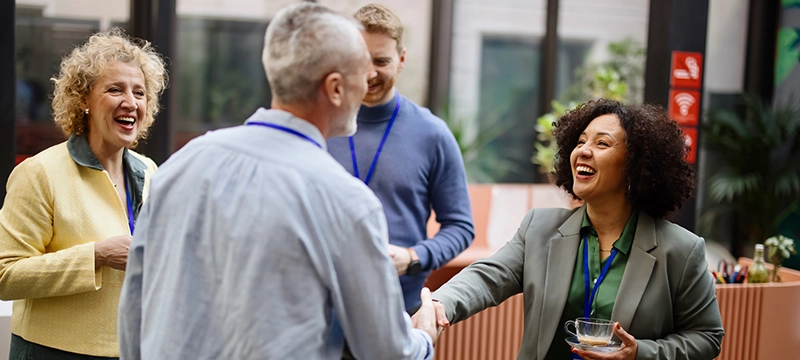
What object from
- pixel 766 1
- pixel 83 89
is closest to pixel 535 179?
pixel 766 1

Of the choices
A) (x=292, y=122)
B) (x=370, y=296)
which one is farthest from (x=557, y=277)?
(x=292, y=122)

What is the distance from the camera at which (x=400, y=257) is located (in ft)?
7.78

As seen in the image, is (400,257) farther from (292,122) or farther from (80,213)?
(292,122)

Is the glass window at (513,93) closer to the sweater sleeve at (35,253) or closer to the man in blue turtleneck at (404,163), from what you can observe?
the man in blue turtleneck at (404,163)

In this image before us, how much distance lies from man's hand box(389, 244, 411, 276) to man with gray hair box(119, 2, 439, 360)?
0.90 m

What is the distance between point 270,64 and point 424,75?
6.60m

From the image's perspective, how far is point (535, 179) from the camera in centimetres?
822

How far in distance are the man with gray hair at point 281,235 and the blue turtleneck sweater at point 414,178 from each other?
3.52 ft

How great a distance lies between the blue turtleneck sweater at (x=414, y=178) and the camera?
2529 mm

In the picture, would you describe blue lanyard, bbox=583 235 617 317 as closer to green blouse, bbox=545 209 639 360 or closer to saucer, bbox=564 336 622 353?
green blouse, bbox=545 209 639 360

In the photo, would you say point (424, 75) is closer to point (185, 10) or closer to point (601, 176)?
point (185, 10)

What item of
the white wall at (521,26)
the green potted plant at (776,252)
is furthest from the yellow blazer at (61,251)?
the white wall at (521,26)

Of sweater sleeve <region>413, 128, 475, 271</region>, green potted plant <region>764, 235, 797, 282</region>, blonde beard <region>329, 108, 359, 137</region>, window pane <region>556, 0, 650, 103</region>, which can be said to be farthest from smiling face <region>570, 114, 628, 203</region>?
window pane <region>556, 0, 650, 103</region>

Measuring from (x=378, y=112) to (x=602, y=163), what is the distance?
769mm
